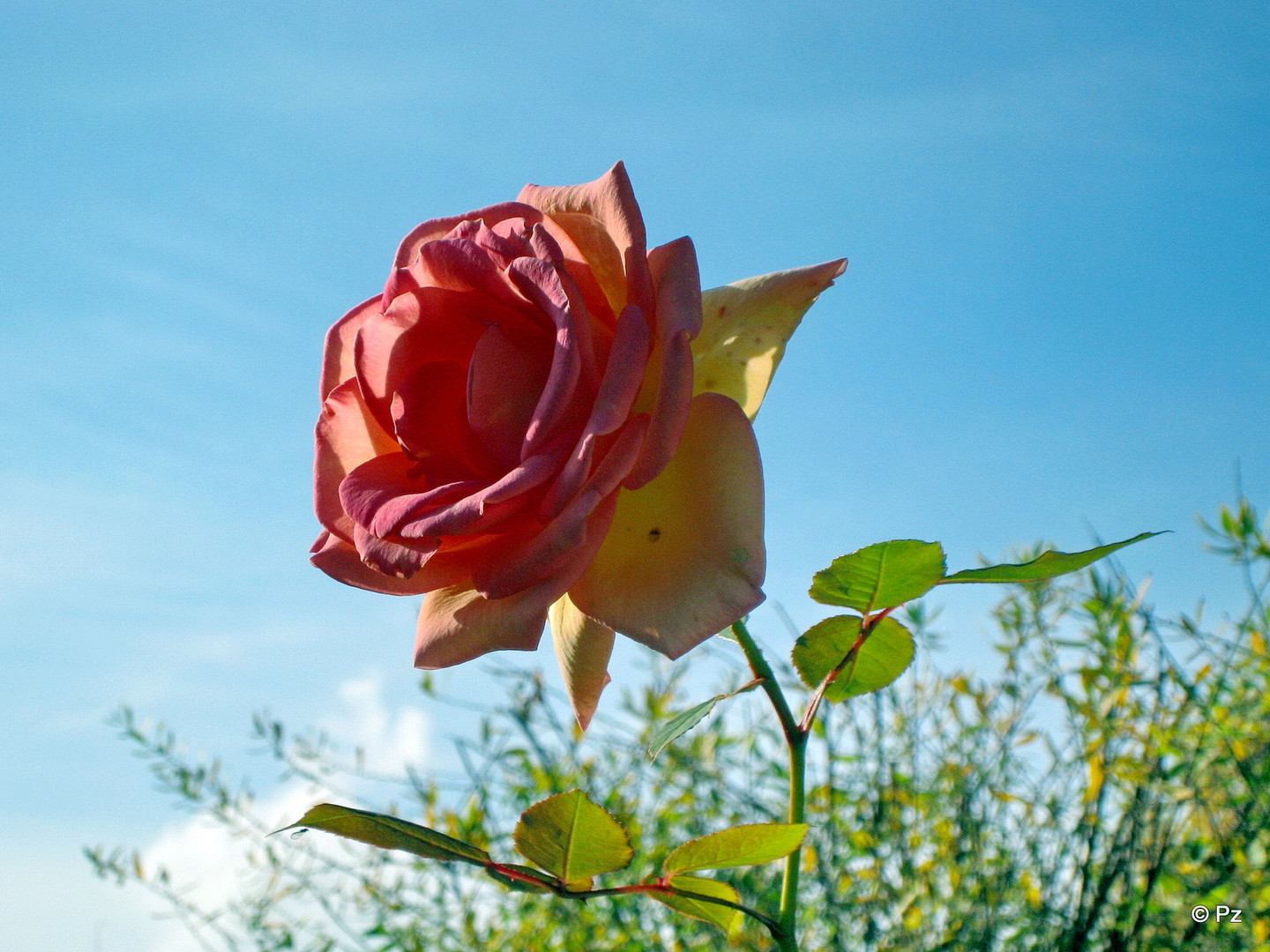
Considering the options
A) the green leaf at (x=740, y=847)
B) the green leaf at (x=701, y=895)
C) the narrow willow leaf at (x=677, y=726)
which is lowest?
the green leaf at (x=701, y=895)

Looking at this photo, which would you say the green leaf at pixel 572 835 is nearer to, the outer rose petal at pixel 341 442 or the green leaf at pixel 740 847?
the green leaf at pixel 740 847

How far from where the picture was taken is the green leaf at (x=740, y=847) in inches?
21.5

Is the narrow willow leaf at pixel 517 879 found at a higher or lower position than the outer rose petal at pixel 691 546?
lower

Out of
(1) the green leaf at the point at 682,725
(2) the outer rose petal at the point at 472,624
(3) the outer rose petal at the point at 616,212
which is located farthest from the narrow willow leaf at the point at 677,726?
(3) the outer rose petal at the point at 616,212

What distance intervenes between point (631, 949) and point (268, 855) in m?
0.94

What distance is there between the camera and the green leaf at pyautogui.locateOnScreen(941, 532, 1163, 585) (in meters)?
0.52

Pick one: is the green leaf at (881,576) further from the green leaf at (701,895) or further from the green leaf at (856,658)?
the green leaf at (701,895)

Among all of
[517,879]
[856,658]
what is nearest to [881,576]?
[856,658]

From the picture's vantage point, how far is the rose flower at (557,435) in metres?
0.53

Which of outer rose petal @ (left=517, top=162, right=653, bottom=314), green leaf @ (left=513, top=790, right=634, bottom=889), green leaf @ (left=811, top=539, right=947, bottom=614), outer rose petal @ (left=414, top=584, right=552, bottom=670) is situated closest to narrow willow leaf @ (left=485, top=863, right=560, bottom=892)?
green leaf @ (left=513, top=790, right=634, bottom=889)

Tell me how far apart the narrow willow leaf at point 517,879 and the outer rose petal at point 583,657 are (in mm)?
89

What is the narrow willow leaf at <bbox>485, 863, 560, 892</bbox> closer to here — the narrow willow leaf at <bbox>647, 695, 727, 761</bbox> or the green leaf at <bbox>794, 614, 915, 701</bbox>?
the narrow willow leaf at <bbox>647, 695, 727, 761</bbox>

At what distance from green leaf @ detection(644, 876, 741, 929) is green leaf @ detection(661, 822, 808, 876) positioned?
1cm

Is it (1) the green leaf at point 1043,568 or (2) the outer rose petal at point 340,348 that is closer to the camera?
(1) the green leaf at point 1043,568
